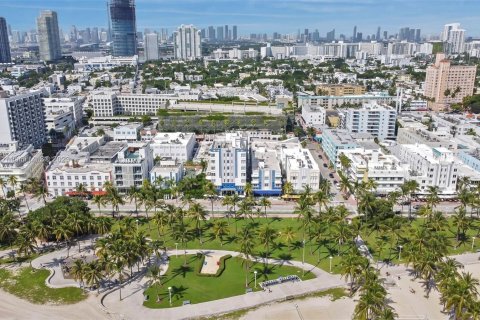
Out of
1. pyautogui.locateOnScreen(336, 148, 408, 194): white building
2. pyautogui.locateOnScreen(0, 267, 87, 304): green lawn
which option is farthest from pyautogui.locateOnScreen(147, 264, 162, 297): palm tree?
pyautogui.locateOnScreen(336, 148, 408, 194): white building

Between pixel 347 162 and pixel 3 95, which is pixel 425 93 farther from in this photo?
pixel 3 95

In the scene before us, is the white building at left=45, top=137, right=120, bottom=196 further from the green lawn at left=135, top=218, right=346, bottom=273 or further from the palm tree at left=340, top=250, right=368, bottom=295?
the palm tree at left=340, top=250, right=368, bottom=295

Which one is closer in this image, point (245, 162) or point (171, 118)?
point (245, 162)

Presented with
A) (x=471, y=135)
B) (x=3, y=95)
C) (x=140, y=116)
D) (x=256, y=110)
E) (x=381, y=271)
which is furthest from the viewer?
(x=140, y=116)

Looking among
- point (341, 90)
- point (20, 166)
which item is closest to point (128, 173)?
point (20, 166)

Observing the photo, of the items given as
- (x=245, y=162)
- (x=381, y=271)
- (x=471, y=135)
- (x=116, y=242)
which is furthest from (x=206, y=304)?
(x=471, y=135)

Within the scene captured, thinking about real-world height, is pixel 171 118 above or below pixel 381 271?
above
